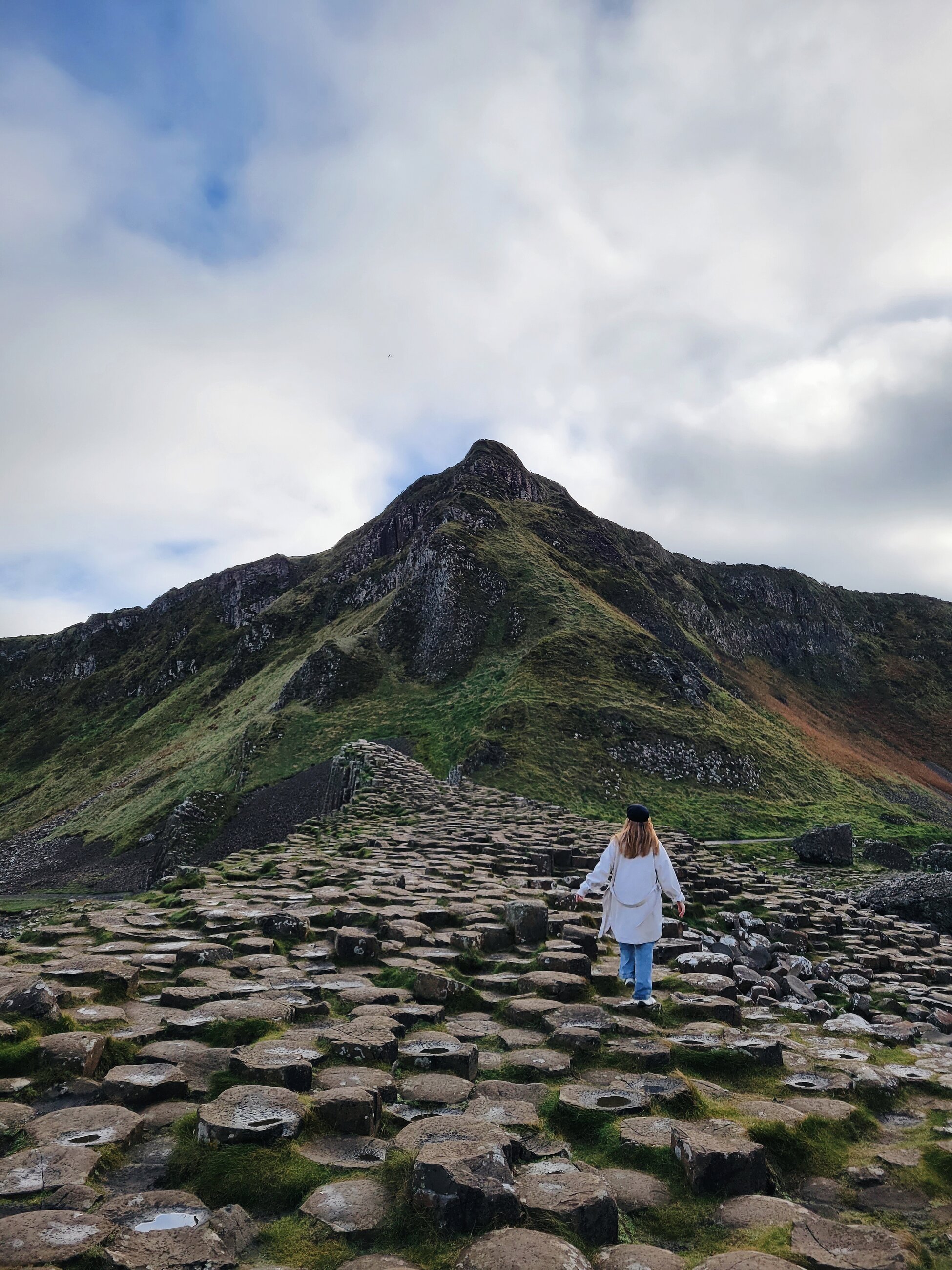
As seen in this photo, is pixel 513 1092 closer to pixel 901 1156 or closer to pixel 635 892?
pixel 901 1156

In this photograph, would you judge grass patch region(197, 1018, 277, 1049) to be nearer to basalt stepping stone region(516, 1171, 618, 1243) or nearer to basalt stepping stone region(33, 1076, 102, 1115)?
basalt stepping stone region(33, 1076, 102, 1115)

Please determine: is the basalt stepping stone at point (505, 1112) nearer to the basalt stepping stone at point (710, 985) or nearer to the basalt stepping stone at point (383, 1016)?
the basalt stepping stone at point (383, 1016)

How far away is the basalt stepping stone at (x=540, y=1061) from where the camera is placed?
5555mm

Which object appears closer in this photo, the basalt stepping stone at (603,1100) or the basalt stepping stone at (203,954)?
the basalt stepping stone at (603,1100)

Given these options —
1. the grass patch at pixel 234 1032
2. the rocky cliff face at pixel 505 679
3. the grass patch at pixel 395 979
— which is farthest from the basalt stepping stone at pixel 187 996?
the rocky cliff face at pixel 505 679

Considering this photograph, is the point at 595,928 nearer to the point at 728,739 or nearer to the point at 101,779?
the point at 728,739

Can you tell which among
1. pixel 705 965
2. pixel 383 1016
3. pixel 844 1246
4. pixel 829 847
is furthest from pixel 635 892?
pixel 829 847

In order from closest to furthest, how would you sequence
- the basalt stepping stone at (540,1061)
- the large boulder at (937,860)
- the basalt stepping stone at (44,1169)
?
the basalt stepping stone at (44,1169) → the basalt stepping stone at (540,1061) → the large boulder at (937,860)

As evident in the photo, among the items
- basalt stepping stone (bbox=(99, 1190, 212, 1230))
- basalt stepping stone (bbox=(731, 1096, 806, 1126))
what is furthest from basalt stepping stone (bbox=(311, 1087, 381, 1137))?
basalt stepping stone (bbox=(731, 1096, 806, 1126))

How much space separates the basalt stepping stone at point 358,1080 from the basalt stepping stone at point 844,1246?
2.47m

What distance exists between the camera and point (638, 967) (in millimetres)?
7734

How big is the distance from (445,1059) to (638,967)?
306cm

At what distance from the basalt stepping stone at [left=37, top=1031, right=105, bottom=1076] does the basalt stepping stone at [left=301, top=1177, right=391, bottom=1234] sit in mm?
2182

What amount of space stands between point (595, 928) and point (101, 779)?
74.8m
